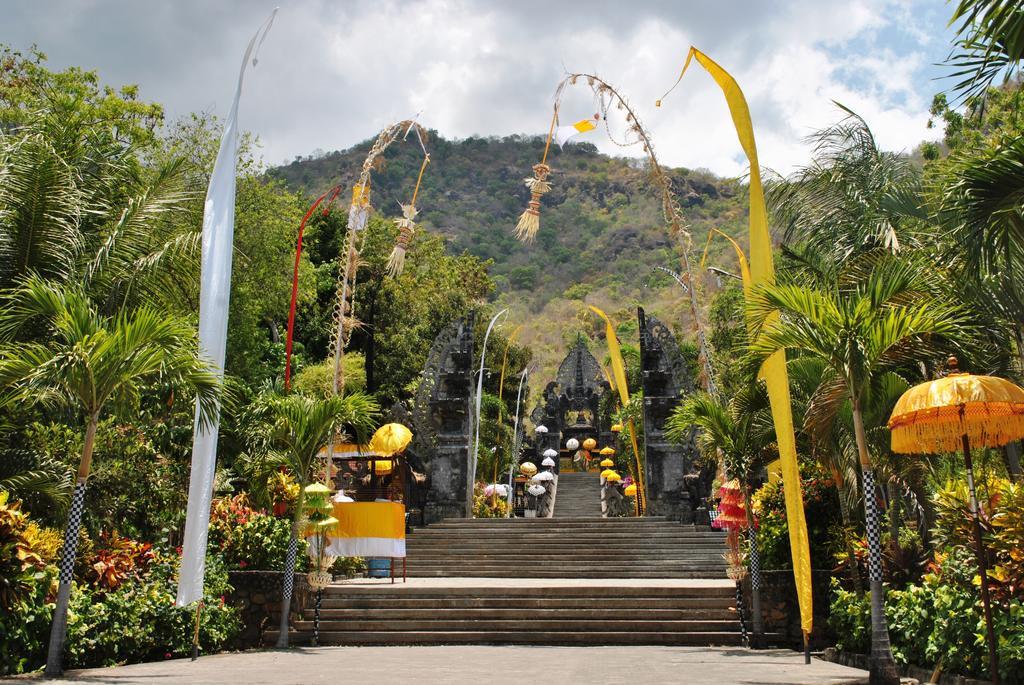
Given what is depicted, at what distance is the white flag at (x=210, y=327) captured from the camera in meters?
10.5

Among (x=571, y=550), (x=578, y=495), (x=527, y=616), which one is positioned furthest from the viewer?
(x=578, y=495)

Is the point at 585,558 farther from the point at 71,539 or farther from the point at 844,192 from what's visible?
the point at 71,539

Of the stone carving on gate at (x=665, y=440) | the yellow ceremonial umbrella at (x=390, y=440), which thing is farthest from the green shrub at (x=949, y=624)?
the yellow ceremonial umbrella at (x=390, y=440)

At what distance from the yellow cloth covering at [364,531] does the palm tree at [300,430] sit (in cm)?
205

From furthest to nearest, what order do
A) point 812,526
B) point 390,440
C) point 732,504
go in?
point 390,440, point 812,526, point 732,504

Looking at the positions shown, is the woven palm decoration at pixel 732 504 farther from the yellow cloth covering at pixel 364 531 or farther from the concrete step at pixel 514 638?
the yellow cloth covering at pixel 364 531

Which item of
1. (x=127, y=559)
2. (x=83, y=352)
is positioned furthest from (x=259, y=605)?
(x=83, y=352)

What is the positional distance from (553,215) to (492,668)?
107 meters

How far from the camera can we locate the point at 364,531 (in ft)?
46.0

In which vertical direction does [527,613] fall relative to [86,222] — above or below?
below

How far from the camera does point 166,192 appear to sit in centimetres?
1340

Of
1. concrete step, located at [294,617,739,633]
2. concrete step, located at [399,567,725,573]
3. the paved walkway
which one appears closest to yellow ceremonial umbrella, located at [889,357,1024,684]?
the paved walkway

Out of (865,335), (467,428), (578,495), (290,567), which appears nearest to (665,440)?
(467,428)

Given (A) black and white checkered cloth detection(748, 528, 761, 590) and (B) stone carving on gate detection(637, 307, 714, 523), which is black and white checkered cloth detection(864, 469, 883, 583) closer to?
(A) black and white checkered cloth detection(748, 528, 761, 590)
